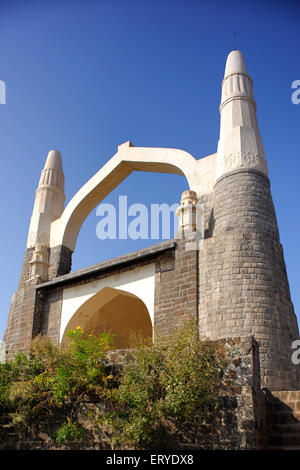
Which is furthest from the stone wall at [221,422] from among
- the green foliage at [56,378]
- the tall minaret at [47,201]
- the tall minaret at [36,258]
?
the tall minaret at [47,201]

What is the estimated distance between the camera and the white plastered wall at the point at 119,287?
1058 cm

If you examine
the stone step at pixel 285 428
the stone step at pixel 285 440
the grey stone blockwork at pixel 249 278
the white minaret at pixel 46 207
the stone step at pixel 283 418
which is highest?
the white minaret at pixel 46 207

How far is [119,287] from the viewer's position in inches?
446

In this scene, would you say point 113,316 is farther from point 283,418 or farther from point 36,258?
point 283,418

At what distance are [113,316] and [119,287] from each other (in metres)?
2.57

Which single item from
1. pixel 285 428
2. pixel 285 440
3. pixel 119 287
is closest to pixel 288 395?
pixel 285 428

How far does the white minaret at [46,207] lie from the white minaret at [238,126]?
6.07m

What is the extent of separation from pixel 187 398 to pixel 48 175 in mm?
11210

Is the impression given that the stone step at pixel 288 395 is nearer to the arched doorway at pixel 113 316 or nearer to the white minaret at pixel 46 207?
the arched doorway at pixel 113 316

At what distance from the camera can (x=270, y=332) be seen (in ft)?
27.9

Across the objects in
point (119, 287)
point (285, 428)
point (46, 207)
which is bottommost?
point (285, 428)
